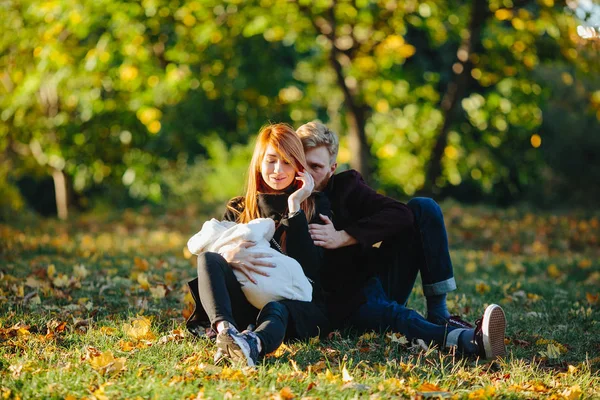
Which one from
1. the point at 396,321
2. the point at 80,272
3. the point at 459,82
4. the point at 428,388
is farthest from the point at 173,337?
the point at 459,82

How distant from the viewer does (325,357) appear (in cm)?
317

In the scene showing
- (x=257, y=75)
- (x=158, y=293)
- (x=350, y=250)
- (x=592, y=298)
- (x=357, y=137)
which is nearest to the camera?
(x=350, y=250)

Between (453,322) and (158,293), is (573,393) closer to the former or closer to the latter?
(453,322)

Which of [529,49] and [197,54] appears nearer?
[197,54]

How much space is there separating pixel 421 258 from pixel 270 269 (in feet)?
3.19

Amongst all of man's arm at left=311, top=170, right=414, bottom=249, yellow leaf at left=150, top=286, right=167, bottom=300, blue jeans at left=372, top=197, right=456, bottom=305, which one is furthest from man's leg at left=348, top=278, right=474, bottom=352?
yellow leaf at left=150, top=286, right=167, bottom=300

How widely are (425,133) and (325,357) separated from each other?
9725mm

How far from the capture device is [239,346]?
291 cm

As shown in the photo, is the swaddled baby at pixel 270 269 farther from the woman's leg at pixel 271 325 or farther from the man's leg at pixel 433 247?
the man's leg at pixel 433 247

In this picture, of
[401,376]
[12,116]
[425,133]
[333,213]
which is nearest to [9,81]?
[12,116]

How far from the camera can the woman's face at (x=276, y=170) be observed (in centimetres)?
341

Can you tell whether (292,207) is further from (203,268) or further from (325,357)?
(325,357)

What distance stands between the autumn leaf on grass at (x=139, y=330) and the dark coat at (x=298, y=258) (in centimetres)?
24

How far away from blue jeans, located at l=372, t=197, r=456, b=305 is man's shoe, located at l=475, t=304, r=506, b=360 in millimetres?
465
